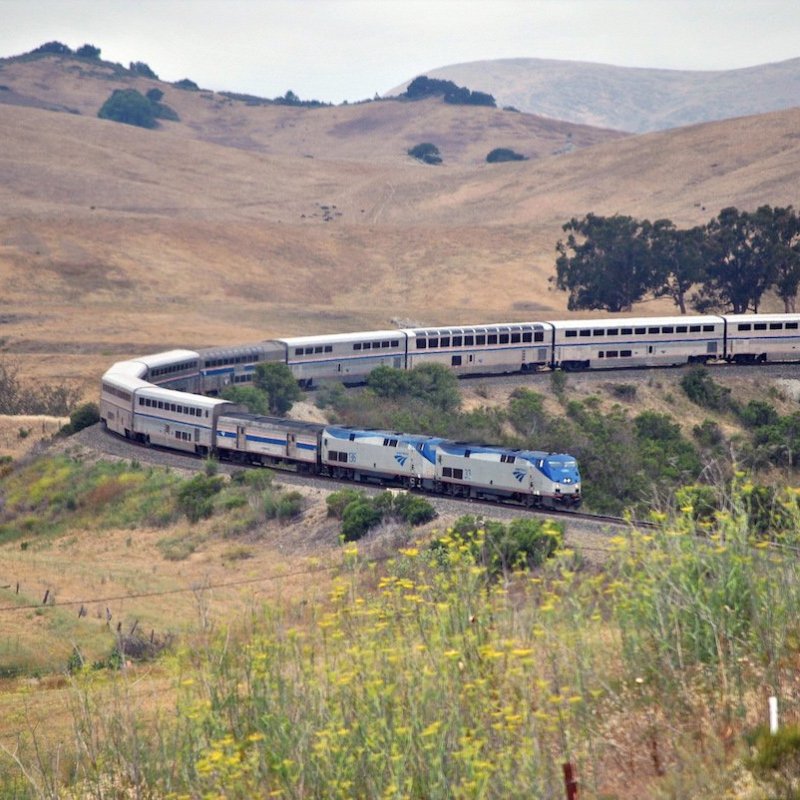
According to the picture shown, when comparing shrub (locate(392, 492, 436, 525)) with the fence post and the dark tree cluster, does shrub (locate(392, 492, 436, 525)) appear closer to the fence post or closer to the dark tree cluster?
the fence post

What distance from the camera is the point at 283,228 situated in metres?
149

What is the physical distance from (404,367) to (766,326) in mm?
21580

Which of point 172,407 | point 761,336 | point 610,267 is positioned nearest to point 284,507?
point 172,407

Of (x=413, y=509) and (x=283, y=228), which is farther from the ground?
(x=283, y=228)

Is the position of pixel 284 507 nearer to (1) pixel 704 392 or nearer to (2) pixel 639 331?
(1) pixel 704 392

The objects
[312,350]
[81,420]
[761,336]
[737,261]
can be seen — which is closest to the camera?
[81,420]

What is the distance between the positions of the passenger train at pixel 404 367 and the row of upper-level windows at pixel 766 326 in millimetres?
58

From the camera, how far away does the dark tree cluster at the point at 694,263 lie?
345ft

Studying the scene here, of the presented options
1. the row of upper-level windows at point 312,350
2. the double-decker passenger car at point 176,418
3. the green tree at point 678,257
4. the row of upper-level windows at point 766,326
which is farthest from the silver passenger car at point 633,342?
the green tree at point 678,257

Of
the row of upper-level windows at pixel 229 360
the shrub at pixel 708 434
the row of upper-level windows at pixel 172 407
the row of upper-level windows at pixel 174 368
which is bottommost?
the shrub at pixel 708 434

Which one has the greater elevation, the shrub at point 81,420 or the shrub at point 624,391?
the shrub at point 624,391

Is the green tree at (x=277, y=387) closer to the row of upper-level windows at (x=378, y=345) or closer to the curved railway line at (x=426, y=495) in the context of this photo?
the row of upper-level windows at (x=378, y=345)

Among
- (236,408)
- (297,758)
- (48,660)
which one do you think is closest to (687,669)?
(297,758)

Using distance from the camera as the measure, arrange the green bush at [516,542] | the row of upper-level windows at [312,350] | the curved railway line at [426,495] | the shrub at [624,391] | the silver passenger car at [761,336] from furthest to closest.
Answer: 1. the silver passenger car at [761,336]
2. the shrub at [624,391]
3. the row of upper-level windows at [312,350]
4. the curved railway line at [426,495]
5. the green bush at [516,542]
